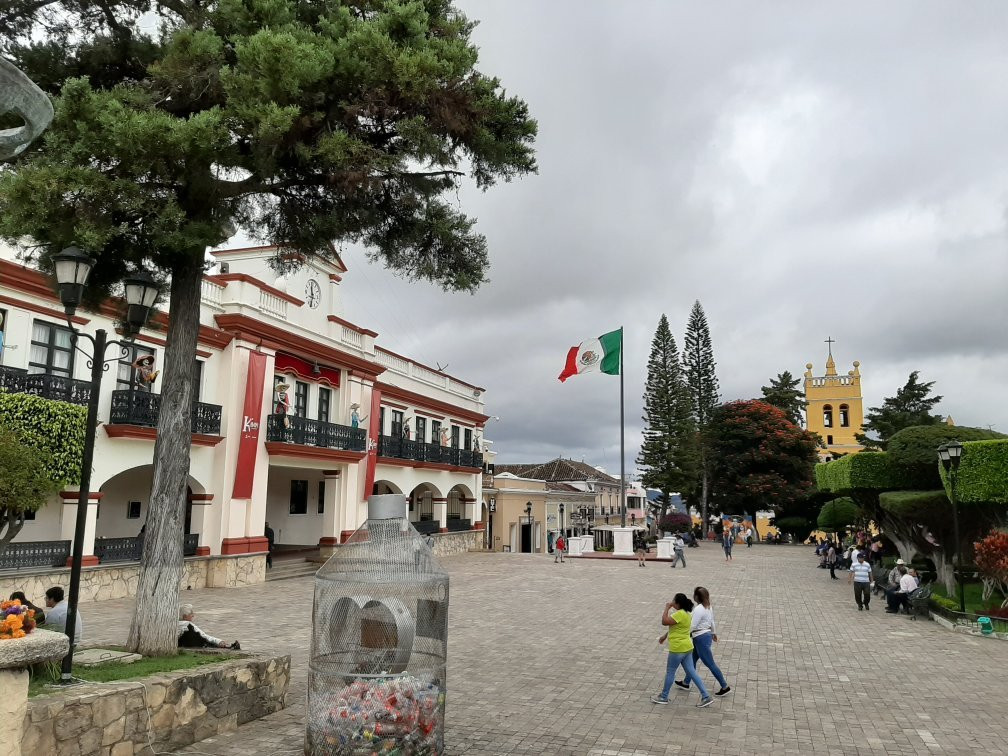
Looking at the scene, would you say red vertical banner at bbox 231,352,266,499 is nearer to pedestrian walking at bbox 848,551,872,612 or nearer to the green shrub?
pedestrian walking at bbox 848,551,872,612

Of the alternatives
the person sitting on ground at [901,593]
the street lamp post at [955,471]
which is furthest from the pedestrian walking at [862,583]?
the street lamp post at [955,471]

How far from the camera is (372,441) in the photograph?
80.2 feet

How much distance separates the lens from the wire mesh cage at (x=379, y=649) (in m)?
5.61

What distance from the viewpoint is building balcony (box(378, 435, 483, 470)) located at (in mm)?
26719

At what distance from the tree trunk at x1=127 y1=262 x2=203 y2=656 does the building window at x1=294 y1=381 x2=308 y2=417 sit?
14.2m

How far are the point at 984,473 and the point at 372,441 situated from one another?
57.2ft

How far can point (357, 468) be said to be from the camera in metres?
24.0

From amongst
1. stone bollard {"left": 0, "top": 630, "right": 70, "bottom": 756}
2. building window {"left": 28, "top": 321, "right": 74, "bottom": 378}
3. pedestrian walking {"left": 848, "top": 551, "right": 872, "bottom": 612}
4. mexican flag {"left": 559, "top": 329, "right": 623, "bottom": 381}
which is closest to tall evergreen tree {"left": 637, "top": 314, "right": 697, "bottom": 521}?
mexican flag {"left": 559, "top": 329, "right": 623, "bottom": 381}

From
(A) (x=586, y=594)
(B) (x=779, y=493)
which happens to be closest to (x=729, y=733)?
(A) (x=586, y=594)

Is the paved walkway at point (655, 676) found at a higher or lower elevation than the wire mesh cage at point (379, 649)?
lower

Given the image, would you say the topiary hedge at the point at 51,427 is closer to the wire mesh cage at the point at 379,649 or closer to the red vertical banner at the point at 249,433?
the red vertical banner at the point at 249,433

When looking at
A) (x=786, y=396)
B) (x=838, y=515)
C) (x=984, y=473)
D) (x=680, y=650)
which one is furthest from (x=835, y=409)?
(x=680, y=650)

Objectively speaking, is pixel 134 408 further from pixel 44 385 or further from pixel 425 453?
pixel 425 453

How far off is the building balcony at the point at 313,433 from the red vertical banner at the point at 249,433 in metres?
0.76
